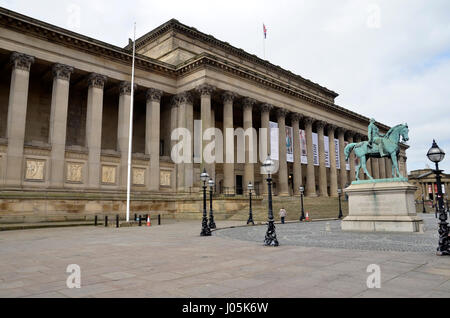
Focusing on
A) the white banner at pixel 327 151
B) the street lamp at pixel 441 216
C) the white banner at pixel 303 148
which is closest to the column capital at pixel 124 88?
the white banner at pixel 303 148

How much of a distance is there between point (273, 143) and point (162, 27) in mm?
20035

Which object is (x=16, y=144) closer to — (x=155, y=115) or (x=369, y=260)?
(x=155, y=115)

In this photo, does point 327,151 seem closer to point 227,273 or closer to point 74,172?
point 74,172

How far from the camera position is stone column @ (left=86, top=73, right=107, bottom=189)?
32.3 metres

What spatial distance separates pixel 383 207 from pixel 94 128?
87.7 feet

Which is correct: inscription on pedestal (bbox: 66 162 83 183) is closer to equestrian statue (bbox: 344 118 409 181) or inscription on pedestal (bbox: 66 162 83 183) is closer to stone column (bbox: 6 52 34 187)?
stone column (bbox: 6 52 34 187)

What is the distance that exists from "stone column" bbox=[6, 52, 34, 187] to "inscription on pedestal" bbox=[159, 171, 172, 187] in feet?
45.8

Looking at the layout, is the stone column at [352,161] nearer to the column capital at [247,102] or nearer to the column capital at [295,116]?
the column capital at [295,116]

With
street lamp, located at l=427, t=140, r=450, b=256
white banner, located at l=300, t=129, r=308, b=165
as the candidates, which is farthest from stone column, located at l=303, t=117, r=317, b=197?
street lamp, located at l=427, t=140, r=450, b=256

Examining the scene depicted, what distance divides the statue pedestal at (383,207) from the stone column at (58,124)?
967 inches

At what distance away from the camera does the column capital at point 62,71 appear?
102ft

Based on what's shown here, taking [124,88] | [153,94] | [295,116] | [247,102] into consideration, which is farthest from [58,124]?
[295,116]

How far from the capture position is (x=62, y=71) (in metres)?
31.2

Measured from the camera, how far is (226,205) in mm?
34156
